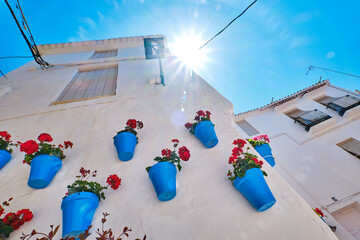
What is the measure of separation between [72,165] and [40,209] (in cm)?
82

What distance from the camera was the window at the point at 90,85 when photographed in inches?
219

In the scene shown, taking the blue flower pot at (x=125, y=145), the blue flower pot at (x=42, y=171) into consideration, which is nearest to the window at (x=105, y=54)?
the blue flower pot at (x=125, y=145)

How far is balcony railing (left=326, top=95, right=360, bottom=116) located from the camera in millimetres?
9086

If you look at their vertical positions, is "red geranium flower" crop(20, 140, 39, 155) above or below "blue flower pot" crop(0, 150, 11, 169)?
below

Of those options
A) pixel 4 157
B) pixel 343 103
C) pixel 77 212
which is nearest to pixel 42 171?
pixel 77 212

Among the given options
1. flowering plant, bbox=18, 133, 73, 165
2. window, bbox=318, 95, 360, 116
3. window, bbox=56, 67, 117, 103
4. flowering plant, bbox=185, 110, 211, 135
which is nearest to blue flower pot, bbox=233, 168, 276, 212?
flowering plant, bbox=185, 110, 211, 135

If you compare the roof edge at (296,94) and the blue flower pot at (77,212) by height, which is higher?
the roof edge at (296,94)

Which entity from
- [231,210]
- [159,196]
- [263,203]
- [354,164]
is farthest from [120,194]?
[354,164]

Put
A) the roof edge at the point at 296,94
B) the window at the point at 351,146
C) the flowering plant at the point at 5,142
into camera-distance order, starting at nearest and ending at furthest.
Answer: the flowering plant at the point at 5,142 → the window at the point at 351,146 → the roof edge at the point at 296,94

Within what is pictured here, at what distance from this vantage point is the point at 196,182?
273 centimetres

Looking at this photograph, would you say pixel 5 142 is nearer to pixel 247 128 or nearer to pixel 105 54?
pixel 105 54

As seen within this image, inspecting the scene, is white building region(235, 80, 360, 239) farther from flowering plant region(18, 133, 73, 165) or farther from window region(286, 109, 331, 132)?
flowering plant region(18, 133, 73, 165)

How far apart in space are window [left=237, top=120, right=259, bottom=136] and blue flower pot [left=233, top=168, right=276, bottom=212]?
944cm

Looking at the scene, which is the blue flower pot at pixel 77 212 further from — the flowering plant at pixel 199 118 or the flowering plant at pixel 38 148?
the flowering plant at pixel 199 118
